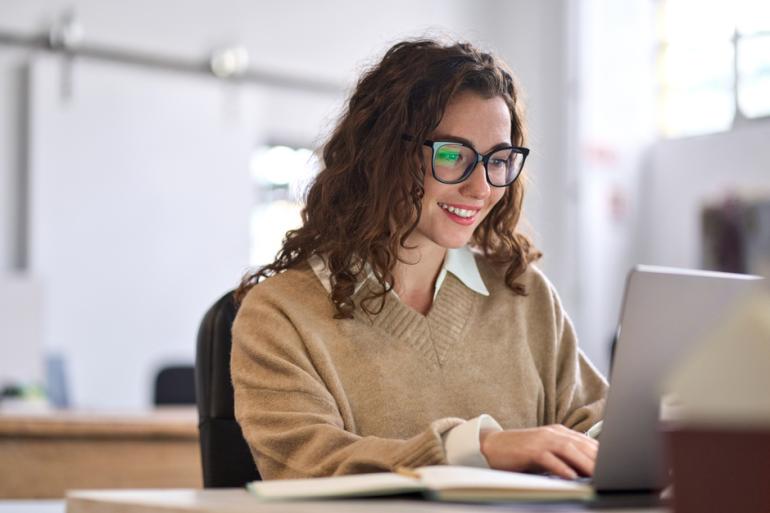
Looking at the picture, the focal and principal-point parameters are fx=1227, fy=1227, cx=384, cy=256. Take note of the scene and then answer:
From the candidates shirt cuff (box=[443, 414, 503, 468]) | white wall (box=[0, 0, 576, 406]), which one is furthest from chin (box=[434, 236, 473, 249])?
white wall (box=[0, 0, 576, 406])

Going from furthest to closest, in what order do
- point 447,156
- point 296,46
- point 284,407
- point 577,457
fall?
point 296,46 < point 447,156 < point 284,407 < point 577,457

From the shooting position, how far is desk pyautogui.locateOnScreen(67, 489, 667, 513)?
1010 mm

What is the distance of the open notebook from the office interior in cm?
347

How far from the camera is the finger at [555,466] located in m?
1.32

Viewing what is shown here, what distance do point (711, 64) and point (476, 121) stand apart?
19.4 ft

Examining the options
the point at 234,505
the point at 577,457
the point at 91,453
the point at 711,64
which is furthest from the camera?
the point at 711,64

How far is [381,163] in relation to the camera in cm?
187

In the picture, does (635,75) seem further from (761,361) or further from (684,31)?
(761,361)

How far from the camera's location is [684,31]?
7652mm

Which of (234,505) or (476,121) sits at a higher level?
(476,121)

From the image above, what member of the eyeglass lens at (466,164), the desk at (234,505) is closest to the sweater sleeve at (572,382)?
the eyeglass lens at (466,164)

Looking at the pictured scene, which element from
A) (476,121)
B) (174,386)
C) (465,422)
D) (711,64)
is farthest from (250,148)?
(465,422)

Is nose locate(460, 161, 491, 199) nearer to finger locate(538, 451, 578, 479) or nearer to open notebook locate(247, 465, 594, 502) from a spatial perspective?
finger locate(538, 451, 578, 479)

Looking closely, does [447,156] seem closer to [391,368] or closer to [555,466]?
[391,368]
